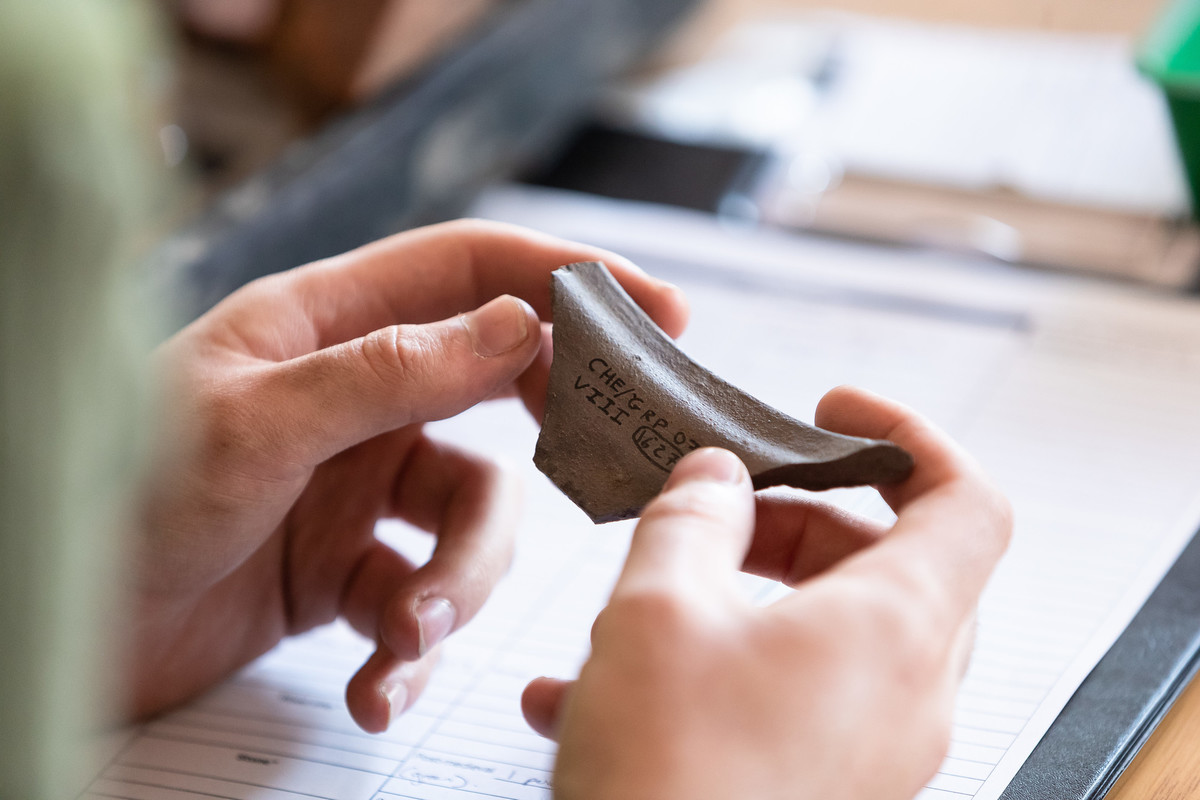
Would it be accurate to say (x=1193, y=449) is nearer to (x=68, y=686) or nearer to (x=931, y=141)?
(x=931, y=141)

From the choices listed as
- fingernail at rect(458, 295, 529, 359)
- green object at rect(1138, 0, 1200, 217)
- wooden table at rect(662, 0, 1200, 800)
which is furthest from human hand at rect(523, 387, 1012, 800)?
wooden table at rect(662, 0, 1200, 800)

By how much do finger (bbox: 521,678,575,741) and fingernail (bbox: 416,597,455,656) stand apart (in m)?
0.06

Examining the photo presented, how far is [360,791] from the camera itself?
43 cm

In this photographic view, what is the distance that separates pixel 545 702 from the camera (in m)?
0.42

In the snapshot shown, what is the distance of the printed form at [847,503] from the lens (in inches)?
17.7

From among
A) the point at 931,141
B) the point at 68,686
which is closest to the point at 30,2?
the point at 68,686

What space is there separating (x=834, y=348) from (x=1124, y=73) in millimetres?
535

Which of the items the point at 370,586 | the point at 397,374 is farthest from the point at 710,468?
the point at 370,586

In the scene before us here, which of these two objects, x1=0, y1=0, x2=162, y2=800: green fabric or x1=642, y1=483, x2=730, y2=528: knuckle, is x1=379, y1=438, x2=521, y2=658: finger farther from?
x1=0, y1=0, x2=162, y2=800: green fabric

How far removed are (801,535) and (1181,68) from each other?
624 millimetres

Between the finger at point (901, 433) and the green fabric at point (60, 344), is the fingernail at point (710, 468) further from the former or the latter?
the green fabric at point (60, 344)

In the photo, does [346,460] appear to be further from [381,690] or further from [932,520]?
[932,520]

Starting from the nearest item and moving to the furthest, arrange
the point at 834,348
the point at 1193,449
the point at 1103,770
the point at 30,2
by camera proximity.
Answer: the point at 30,2
the point at 1103,770
the point at 1193,449
the point at 834,348

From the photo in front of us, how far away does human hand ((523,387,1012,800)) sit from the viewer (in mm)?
283
